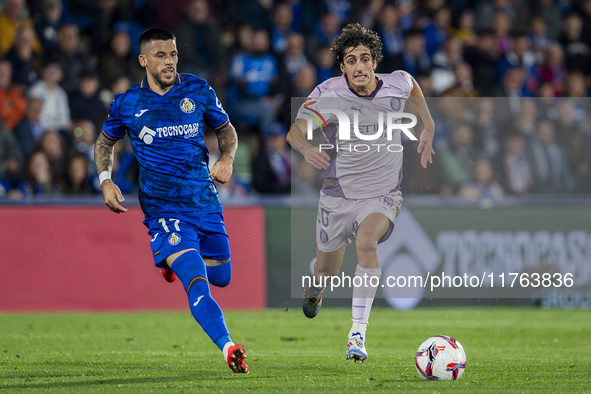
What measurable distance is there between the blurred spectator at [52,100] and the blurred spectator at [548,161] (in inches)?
232

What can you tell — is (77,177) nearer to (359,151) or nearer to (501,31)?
(359,151)

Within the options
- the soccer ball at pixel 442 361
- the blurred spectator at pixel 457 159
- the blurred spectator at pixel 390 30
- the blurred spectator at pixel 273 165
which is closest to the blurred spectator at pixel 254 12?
the blurred spectator at pixel 390 30

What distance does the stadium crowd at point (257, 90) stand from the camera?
12055mm

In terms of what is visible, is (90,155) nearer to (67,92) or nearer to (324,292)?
(67,92)

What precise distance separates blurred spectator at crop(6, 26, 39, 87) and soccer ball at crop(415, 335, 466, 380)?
7.81 meters

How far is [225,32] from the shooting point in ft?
46.0

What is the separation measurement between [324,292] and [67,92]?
5702 millimetres

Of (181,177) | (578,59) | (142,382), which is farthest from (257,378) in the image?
(578,59)

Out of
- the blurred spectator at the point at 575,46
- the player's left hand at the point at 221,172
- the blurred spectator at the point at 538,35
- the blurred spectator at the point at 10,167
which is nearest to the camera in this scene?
the player's left hand at the point at 221,172

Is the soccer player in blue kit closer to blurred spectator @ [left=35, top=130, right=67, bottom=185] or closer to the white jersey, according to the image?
the white jersey

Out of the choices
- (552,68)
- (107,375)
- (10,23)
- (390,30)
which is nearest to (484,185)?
(390,30)

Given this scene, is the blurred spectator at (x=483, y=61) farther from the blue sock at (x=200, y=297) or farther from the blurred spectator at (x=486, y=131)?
the blue sock at (x=200, y=297)

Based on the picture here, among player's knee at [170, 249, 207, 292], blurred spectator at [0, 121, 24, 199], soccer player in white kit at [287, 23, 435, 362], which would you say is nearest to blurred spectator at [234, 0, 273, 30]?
blurred spectator at [0, 121, 24, 199]

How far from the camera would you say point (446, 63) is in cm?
1462
